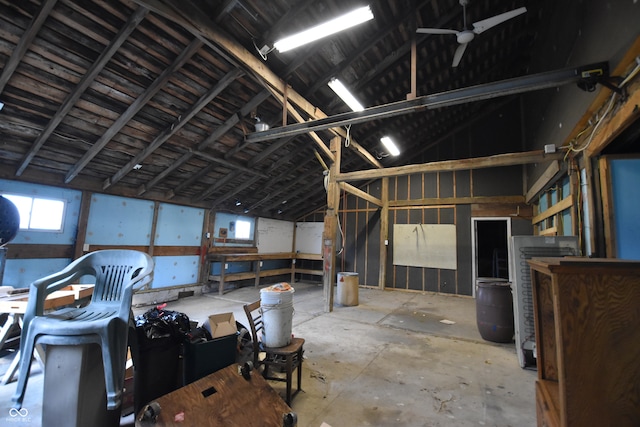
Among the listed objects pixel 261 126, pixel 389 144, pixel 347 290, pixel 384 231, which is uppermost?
pixel 389 144

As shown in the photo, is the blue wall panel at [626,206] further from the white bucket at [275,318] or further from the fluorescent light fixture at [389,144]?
the fluorescent light fixture at [389,144]

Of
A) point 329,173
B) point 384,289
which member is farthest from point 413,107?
point 384,289

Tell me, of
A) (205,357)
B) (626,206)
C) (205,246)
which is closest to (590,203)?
(626,206)

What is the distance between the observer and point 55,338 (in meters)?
1.38

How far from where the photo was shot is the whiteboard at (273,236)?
8.51 meters

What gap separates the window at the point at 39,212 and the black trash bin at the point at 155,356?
4133 mm

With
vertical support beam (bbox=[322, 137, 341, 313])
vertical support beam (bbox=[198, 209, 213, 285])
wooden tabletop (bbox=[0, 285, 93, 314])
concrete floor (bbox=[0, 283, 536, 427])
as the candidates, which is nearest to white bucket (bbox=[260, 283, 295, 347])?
concrete floor (bbox=[0, 283, 536, 427])

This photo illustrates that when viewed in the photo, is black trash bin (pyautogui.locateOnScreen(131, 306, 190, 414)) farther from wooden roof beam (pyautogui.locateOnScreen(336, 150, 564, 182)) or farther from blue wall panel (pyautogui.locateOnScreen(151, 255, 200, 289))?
blue wall panel (pyautogui.locateOnScreen(151, 255, 200, 289))

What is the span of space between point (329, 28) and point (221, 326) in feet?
9.79

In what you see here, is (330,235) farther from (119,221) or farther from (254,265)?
(119,221)

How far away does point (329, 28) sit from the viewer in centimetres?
266

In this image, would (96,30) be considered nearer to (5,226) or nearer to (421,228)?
(5,226)

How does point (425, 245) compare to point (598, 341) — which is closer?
point (598, 341)

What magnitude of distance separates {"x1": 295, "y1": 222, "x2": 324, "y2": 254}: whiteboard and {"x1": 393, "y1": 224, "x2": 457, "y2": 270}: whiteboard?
104 inches
